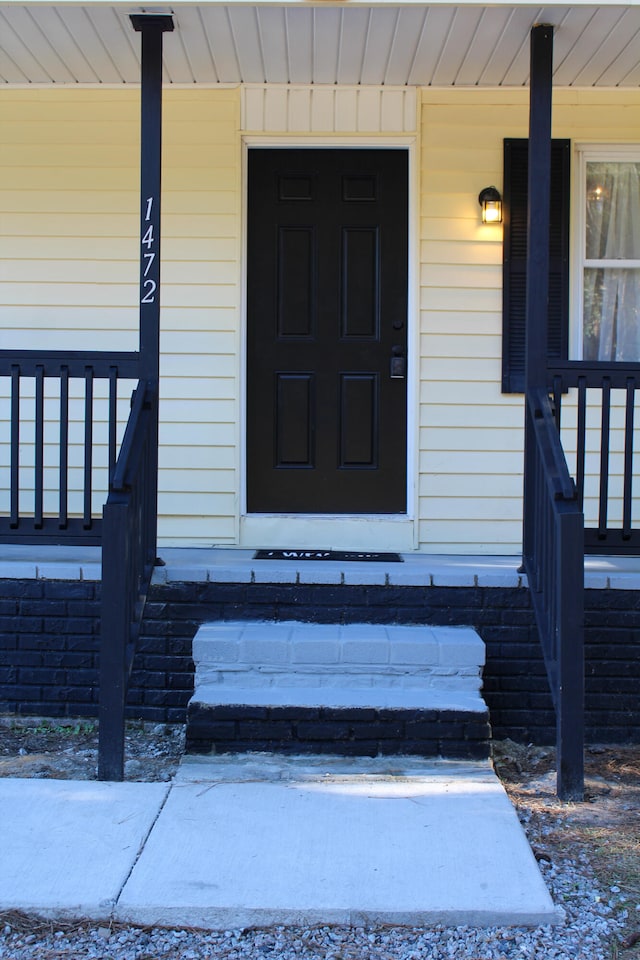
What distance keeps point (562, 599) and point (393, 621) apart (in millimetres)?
899

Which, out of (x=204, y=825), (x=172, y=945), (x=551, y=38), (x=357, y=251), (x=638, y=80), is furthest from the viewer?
(x=357, y=251)

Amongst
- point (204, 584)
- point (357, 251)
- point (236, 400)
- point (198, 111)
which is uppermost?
point (198, 111)

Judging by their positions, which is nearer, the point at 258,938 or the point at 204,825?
the point at 258,938

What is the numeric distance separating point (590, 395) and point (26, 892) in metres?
3.77

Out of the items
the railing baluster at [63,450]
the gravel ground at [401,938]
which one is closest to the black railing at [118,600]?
the railing baluster at [63,450]

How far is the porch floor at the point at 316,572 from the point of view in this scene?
4004mm

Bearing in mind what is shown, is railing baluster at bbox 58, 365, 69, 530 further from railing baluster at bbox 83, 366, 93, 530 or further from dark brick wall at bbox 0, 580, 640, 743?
dark brick wall at bbox 0, 580, 640, 743

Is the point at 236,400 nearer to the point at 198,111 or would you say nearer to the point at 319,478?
the point at 319,478

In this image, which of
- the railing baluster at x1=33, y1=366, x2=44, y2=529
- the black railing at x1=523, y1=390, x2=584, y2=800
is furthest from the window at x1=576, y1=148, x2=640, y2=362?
the railing baluster at x1=33, y1=366, x2=44, y2=529

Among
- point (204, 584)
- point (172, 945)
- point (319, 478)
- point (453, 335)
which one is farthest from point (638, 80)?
point (172, 945)

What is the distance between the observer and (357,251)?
504cm

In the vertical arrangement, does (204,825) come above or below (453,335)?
below

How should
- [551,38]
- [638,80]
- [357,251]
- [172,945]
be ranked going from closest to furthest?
[172,945], [551,38], [638,80], [357,251]

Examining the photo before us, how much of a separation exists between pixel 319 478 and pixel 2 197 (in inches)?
92.8
